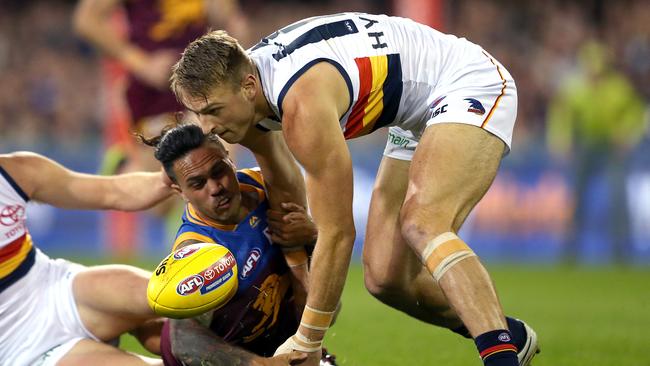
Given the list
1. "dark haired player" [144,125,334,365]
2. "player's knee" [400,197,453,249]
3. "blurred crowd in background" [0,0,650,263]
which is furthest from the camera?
"blurred crowd in background" [0,0,650,263]

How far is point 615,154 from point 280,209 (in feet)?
30.4

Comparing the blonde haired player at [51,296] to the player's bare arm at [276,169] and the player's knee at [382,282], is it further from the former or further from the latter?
the player's knee at [382,282]

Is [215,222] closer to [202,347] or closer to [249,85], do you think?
[202,347]

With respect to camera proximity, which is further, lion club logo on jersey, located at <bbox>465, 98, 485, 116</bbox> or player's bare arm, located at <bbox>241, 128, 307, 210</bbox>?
player's bare arm, located at <bbox>241, 128, 307, 210</bbox>

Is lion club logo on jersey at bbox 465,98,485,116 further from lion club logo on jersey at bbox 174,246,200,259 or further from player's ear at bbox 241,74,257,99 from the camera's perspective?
lion club logo on jersey at bbox 174,246,200,259

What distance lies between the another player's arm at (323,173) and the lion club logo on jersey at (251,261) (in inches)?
25.2

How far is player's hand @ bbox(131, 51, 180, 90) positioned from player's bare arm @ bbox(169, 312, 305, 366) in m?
3.49

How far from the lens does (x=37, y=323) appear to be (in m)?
5.05

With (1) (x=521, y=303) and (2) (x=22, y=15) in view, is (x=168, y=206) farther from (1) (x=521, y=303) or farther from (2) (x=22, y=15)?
(2) (x=22, y=15)

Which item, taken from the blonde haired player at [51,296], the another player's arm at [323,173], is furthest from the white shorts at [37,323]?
the another player's arm at [323,173]

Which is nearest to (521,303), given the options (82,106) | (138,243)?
(138,243)

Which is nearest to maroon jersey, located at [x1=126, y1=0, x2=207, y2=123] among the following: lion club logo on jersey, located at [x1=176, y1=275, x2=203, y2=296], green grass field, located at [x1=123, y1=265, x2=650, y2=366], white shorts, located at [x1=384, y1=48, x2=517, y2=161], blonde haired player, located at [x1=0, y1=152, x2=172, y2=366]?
green grass field, located at [x1=123, y1=265, x2=650, y2=366]

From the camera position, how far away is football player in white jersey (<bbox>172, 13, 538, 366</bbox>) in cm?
423

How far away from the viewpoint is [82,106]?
692 inches
